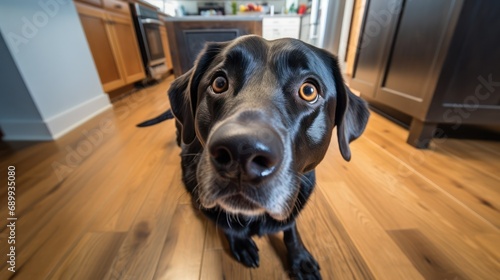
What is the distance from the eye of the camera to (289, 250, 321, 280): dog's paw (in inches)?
30.6

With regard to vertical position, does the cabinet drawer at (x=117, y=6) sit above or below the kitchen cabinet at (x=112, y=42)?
above

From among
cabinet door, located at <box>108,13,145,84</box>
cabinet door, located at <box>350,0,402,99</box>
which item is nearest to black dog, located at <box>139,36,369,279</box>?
cabinet door, located at <box>350,0,402,99</box>

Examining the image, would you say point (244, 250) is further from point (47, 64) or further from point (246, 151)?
point (47, 64)

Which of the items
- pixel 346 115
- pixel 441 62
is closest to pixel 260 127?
pixel 346 115

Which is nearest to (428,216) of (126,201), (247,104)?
(247,104)

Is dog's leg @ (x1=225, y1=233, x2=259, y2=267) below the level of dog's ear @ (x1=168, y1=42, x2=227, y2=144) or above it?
below

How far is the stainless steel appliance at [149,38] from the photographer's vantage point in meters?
3.86

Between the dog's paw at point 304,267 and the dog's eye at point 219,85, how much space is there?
0.72 metres

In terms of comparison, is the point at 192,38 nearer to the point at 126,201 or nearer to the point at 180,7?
the point at 126,201

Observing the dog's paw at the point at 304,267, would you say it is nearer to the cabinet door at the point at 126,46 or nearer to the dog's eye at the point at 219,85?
the dog's eye at the point at 219,85

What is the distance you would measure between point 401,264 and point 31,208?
1.89 meters

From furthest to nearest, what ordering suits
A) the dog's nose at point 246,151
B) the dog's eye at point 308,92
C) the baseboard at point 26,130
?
the baseboard at point 26,130, the dog's eye at point 308,92, the dog's nose at point 246,151

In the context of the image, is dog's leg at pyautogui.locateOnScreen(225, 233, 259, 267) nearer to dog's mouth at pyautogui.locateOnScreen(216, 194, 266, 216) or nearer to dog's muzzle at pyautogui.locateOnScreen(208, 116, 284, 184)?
dog's mouth at pyautogui.locateOnScreen(216, 194, 266, 216)

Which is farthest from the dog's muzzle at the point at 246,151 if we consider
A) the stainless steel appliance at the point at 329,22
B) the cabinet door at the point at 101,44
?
the stainless steel appliance at the point at 329,22
